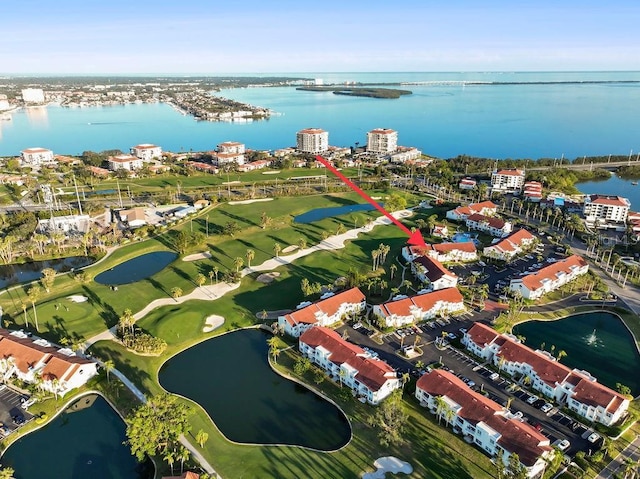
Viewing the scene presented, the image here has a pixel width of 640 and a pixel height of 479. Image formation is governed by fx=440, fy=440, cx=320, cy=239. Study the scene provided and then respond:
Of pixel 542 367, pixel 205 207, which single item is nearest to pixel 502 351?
pixel 542 367

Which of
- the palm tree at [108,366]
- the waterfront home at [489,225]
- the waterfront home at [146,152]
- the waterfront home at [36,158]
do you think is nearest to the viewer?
the palm tree at [108,366]

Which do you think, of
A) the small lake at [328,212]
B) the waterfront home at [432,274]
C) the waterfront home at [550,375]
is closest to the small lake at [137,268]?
the small lake at [328,212]

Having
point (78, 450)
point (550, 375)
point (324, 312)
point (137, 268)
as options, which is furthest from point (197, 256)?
point (550, 375)

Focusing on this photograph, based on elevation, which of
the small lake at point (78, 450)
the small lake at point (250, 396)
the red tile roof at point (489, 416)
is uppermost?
the red tile roof at point (489, 416)

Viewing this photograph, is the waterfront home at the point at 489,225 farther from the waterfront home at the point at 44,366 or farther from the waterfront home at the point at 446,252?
the waterfront home at the point at 44,366

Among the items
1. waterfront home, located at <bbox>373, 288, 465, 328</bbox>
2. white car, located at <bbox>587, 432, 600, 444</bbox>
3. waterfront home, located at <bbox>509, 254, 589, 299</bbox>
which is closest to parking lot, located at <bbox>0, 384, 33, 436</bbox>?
waterfront home, located at <bbox>373, 288, 465, 328</bbox>

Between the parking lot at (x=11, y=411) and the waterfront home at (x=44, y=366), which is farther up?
the waterfront home at (x=44, y=366)

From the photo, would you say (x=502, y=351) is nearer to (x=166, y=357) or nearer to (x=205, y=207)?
(x=166, y=357)

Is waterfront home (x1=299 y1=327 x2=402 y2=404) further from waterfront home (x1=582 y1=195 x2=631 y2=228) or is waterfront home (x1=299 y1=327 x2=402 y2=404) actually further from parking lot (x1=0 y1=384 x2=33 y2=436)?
waterfront home (x1=582 y1=195 x2=631 y2=228)
